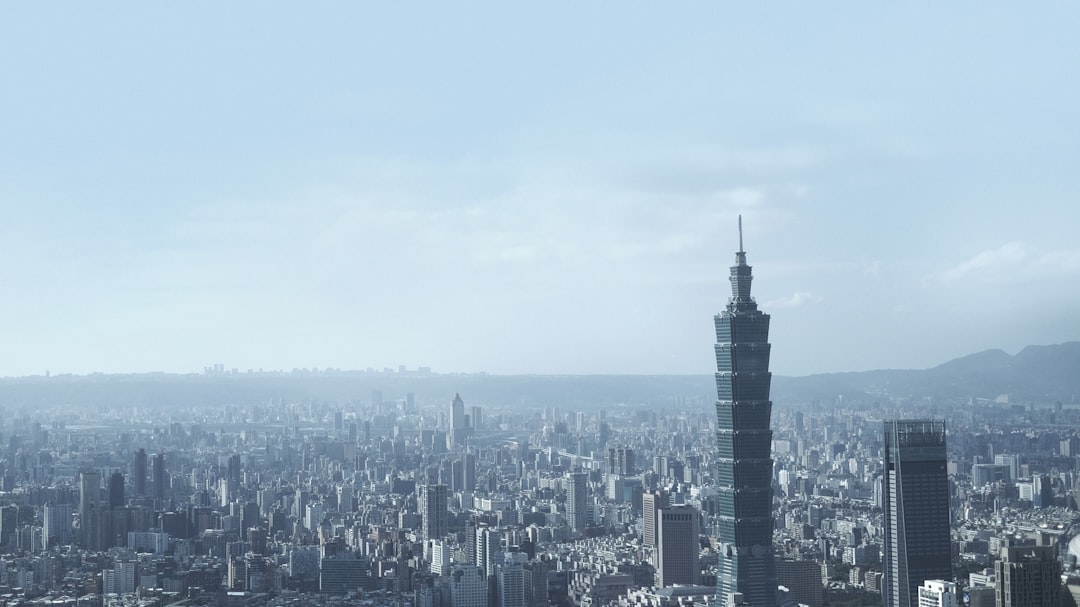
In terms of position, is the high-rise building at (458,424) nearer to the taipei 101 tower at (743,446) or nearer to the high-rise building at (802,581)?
the high-rise building at (802,581)

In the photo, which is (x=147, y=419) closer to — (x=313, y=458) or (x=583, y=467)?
(x=313, y=458)

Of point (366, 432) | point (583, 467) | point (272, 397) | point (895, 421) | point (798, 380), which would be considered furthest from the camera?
point (272, 397)

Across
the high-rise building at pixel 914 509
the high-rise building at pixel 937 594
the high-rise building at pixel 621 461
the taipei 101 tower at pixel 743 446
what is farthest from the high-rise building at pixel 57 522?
the high-rise building at pixel 937 594

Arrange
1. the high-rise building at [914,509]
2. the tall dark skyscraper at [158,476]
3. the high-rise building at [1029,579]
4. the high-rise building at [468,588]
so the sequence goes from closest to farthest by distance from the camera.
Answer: the high-rise building at [1029,579]
the high-rise building at [914,509]
the high-rise building at [468,588]
the tall dark skyscraper at [158,476]

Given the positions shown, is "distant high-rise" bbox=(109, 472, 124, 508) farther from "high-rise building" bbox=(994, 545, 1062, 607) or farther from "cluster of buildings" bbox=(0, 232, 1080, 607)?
"high-rise building" bbox=(994, 545, 1062, 607)

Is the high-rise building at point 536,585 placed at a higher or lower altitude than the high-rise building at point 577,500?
lower

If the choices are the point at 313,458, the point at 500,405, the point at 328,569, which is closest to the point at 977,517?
the point at 328,569
